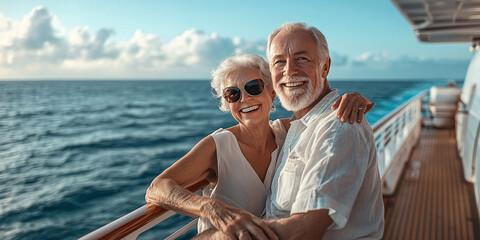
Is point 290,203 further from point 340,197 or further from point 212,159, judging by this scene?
point 212,159

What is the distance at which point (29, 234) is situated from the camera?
8.12m

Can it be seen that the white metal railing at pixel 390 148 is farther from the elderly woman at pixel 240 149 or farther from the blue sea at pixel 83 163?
the blue sea at pixel 83 163

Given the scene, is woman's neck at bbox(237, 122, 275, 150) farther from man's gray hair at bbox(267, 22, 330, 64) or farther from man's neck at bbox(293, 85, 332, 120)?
man's gray hair at bbox(267, 22, 330, 64)

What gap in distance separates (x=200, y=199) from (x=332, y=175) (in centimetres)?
37

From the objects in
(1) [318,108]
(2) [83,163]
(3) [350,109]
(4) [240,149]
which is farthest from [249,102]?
(2) [83,163]

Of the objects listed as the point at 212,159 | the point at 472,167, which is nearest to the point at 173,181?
the point at 212,159

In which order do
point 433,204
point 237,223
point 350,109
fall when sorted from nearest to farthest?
1. point 237,223
2. point 350,109
3. point 433,204

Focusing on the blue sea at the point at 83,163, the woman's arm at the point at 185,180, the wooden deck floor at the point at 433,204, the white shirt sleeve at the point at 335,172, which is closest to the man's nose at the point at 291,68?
the white shirt sleeve at the point at 335,172

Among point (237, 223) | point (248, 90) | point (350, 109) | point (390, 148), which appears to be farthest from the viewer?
point (390, 148)

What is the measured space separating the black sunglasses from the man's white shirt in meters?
0.22

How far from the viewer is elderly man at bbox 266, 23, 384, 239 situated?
2.90 feet

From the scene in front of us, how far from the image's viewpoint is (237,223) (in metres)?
0.88

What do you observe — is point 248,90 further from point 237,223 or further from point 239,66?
point 237,223

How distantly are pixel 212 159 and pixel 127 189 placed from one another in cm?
957
